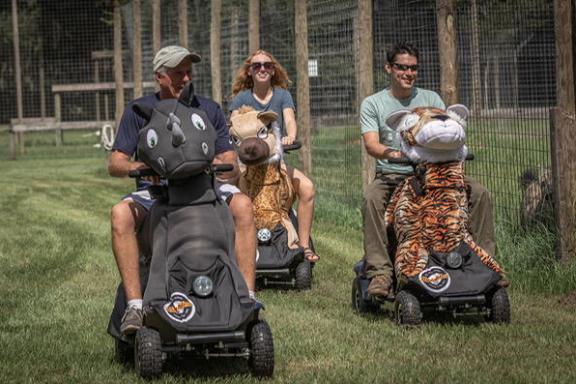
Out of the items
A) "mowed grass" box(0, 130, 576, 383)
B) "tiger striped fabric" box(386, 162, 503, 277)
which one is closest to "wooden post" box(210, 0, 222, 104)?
"mowed grass" box(0, 130, 576, 383)

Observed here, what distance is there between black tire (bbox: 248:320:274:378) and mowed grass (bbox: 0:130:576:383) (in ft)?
0.24

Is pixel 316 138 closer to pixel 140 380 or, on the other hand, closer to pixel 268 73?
pixel 268 73

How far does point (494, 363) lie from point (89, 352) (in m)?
2.16

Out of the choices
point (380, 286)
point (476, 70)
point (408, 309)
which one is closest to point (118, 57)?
point (476, 70)

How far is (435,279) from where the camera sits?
707cm

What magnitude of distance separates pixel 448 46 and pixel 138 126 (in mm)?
4116

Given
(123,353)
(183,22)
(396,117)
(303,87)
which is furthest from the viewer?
(183,22)

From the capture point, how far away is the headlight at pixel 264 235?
9227 millimetres

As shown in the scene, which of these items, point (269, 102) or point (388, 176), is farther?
point (269, 102)

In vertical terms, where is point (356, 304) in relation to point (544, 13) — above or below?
below

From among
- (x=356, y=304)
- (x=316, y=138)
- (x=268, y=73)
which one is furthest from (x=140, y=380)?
(x=316, y=138)

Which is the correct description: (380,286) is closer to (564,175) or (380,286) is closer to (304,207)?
(564,175)

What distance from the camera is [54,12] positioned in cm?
3841

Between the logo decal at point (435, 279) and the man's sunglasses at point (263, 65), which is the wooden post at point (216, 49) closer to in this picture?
the man's sunglasses at point (263, 65)
